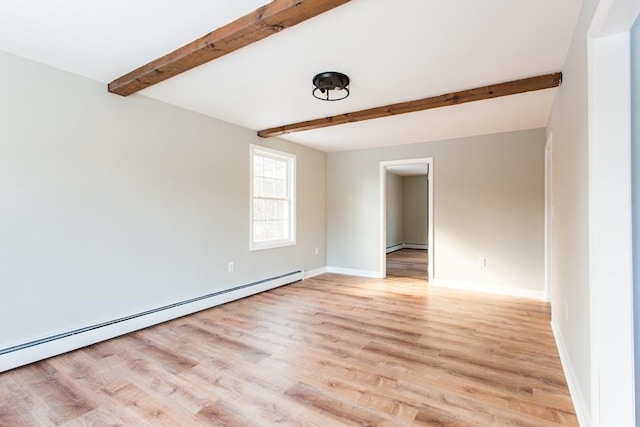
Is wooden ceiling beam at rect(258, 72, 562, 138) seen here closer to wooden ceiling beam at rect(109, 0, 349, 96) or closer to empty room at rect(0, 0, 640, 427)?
empty room at rect(0, 0, 640, 427)

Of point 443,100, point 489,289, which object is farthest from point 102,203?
point 489,289

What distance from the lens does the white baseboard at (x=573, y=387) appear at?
1.67 metres

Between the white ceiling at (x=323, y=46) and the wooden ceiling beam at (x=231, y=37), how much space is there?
6 cm

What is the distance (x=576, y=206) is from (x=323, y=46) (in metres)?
1.98

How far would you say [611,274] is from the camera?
53.9 inches

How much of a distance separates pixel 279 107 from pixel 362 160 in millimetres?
2499

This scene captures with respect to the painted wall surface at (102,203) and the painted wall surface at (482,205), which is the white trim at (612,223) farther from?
the painted wall surface at (102,203)

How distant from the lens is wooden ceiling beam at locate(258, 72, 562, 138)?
269 cm

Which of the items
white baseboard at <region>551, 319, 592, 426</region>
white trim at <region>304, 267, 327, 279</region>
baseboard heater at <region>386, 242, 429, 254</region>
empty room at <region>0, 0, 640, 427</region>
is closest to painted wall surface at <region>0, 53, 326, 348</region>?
empty room at <region>0, 0, 640, 427</region>

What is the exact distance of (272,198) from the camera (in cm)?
496

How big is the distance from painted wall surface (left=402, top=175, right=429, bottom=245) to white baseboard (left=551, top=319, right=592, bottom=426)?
274 inches

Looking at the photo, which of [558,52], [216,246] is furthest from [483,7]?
[216,246]

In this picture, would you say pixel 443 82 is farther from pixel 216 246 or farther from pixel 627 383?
pixel 216 246

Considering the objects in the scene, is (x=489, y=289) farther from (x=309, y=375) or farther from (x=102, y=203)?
(x=102, y=203)
